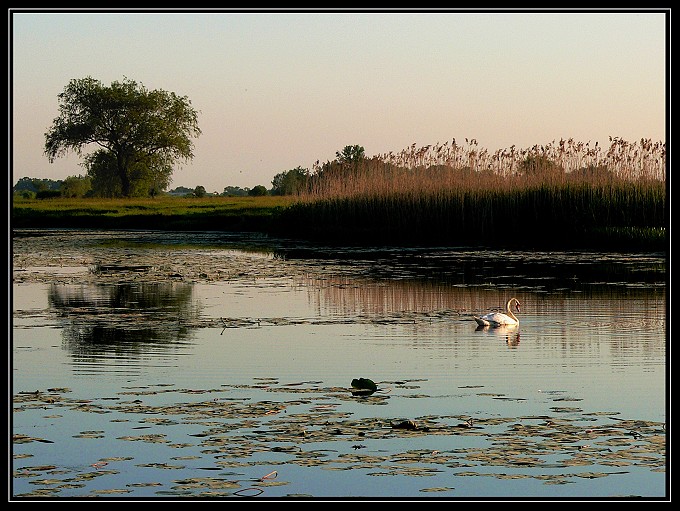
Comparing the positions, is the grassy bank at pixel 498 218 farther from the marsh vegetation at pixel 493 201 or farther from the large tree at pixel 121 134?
the large tree at pixel 121 134

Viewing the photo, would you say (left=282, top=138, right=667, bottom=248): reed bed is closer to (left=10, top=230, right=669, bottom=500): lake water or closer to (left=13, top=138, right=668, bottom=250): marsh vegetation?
(left=13, top=138, right=668, bottom=250): marsh vegetation

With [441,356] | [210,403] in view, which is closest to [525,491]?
[210,403]

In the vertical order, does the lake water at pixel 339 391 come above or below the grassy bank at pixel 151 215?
below

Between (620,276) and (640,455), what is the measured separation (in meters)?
10.8

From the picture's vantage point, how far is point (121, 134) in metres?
65.4

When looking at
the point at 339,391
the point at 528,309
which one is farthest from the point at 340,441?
the point at 528,309

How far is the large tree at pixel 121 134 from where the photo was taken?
64.4 metres

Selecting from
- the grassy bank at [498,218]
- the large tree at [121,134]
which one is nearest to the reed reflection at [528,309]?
the grassy bank at [498,218]

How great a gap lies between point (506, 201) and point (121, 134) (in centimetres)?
4486

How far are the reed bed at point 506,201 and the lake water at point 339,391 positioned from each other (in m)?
6.86

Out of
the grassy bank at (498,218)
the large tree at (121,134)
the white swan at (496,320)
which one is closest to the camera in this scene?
the white swan at (496,320)

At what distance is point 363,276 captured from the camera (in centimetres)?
1694

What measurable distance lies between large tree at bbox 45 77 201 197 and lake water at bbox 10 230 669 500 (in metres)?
49.4
